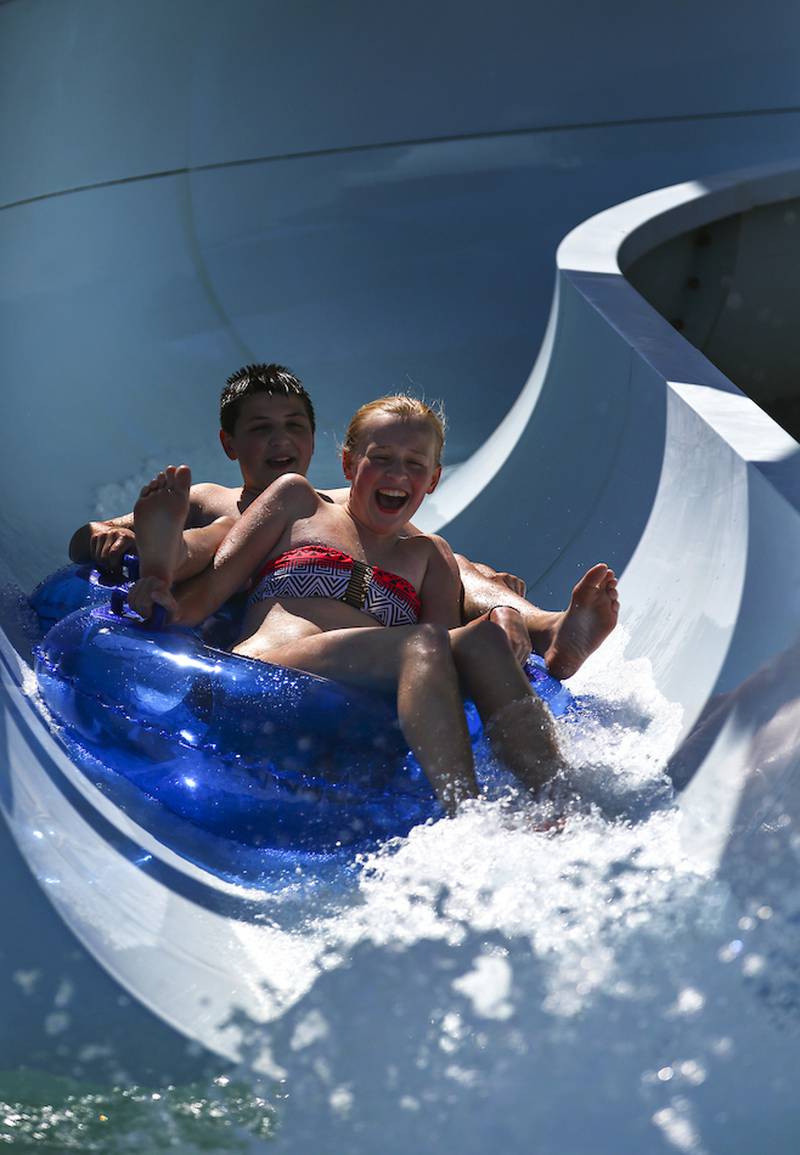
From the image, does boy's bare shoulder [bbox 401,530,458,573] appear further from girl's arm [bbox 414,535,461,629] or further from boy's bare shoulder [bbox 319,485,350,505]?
boy's bare shoulder [bbox 319,485,350,505]

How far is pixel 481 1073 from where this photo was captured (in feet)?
3.84

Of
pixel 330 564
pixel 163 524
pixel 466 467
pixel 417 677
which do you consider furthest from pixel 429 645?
pixel 466 467

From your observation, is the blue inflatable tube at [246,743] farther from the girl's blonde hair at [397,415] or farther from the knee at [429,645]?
the girl's blonde hair at [397,415]

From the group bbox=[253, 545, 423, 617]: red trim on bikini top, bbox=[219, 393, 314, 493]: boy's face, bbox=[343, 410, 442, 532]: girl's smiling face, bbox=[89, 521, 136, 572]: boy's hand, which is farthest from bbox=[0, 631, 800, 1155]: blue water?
bbox=[219, 393, 314, 493]: boy's face

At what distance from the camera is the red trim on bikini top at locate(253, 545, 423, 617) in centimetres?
219

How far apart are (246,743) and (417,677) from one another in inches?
10.2

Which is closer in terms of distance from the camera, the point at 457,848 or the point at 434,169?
the point at 457,848

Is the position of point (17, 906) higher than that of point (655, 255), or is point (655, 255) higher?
point (655, 255)

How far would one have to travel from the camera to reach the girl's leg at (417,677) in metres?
1.73

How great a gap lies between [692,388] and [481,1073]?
1.69 m

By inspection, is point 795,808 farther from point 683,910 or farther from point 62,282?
point 62,282

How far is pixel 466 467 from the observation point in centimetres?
417

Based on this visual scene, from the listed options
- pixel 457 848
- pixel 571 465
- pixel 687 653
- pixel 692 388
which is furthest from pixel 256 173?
pixel 457 848

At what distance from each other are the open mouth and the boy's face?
15.1 inches
